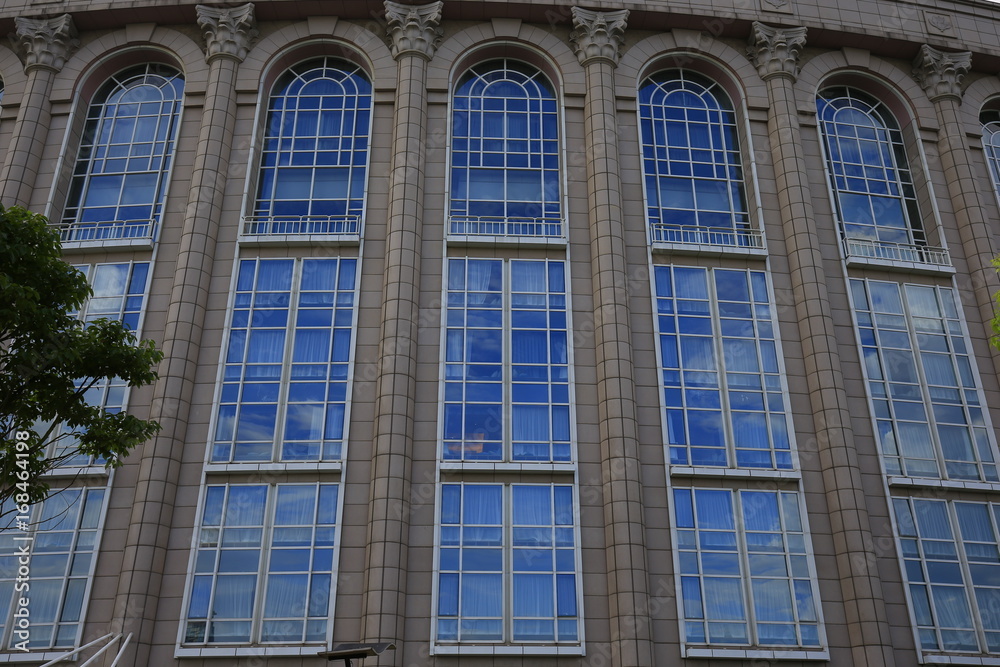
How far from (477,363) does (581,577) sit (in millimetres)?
6078

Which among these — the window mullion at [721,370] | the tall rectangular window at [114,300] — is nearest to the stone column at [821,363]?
the window mullion at [721,370]

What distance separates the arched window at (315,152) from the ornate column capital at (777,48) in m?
12.2

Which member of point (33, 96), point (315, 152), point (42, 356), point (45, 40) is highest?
point (45, 40)

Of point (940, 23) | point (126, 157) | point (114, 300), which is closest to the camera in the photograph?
point (114, 300)

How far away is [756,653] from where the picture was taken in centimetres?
2100

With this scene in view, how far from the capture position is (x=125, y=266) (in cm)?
2494

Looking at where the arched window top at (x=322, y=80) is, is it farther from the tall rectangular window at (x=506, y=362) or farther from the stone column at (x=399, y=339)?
the tall rectangular window at (x=506, y=362)

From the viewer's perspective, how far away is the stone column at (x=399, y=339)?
67.7 feet

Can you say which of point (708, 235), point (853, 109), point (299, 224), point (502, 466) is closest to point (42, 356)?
point (502, 466)

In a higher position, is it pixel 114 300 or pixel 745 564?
pixel 114 300

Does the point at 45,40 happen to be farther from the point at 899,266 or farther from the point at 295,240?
the point at 899,266

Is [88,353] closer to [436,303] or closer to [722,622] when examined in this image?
[436,303]

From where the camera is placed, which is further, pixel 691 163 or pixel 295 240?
pixel 691 163

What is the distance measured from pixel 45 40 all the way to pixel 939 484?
1132 inches
